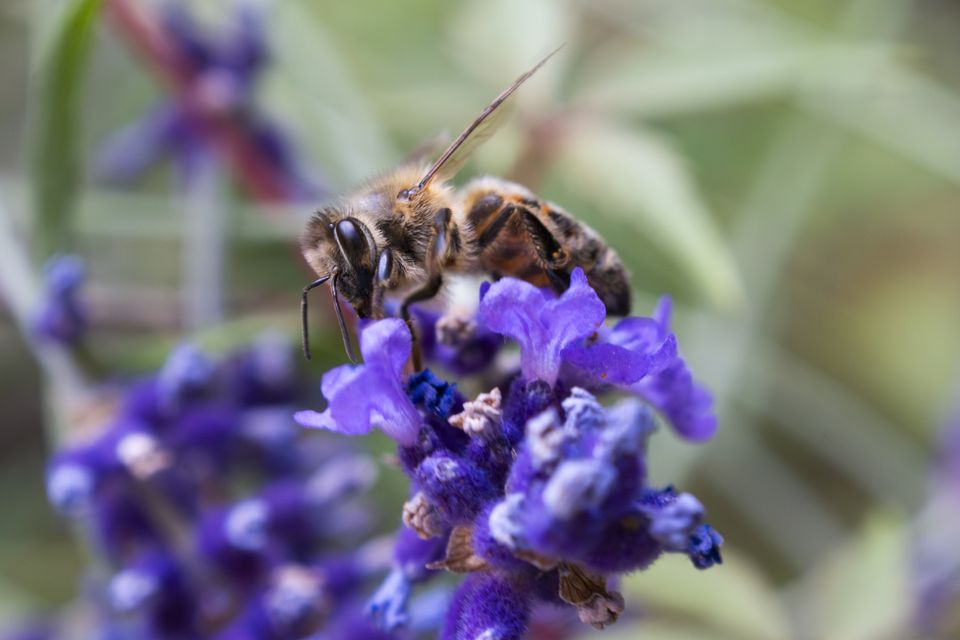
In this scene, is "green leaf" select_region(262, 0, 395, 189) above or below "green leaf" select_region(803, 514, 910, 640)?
above

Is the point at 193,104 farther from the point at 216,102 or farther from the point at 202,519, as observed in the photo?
the point at 202,519

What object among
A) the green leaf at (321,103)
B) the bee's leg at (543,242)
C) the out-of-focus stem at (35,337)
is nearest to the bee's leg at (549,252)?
the bee's leg at (543,242)

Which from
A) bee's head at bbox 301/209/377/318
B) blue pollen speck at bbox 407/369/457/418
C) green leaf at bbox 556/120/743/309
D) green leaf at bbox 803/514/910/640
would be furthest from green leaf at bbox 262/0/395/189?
green leaf at bbox 803/514/910/640

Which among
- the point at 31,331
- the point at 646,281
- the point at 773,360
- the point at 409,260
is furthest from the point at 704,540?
the point at 773,360

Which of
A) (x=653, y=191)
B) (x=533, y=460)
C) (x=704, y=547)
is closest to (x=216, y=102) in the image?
(x=653, y=191)

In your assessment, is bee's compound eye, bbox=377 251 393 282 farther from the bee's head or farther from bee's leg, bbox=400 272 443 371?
bee's leg, bbox=400 272 443 371

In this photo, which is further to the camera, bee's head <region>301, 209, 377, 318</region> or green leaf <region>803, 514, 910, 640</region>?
green leaf <region>803, 514, 910, 640</region>

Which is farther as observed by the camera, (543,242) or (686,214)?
(686,214)
